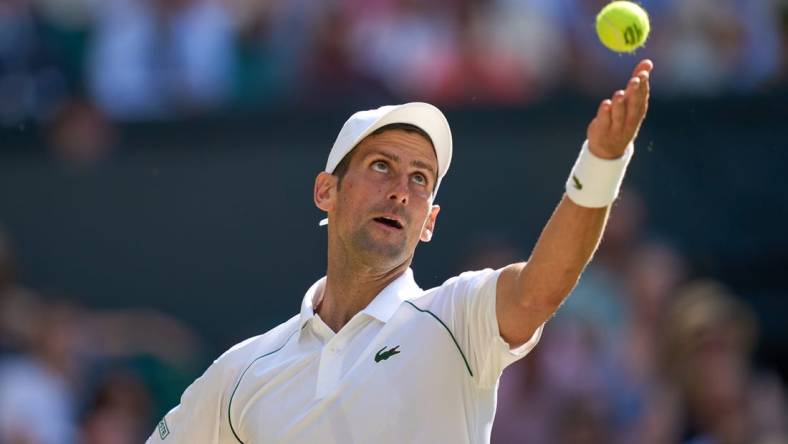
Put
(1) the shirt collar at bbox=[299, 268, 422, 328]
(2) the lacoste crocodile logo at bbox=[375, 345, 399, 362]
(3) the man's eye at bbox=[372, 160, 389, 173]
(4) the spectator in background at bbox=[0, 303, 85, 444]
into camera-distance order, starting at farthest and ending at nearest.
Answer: (4) the spectator in background at bbox=[0, 303, 85, 444] < (3) the man's eye at bbox=[372, 160, 389, 173] < (1) the shirt collar at bbox=[299, 268, 422, 328] < (2) the lacoste crocodile logo at bbox=[375, 345, 399, 362]

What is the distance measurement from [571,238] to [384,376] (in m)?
0.67

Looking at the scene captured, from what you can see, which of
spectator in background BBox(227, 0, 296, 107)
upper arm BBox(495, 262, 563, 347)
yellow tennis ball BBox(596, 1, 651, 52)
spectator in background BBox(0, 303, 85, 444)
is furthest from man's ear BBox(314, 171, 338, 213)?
spectator in background BBox(227, 0, 296, 107)

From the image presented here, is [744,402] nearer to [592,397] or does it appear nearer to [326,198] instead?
[592,397]

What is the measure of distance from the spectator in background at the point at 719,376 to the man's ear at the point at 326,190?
117 inches

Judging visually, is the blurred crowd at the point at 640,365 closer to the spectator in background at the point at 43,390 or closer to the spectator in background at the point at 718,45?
A: the spectator in background at the point at 718,45

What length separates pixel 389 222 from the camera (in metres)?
4.59

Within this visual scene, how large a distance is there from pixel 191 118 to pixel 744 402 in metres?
3.88

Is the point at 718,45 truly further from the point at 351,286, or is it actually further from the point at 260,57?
the point at 351,286

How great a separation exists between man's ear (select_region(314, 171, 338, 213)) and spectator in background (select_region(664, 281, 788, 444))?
2.98 m

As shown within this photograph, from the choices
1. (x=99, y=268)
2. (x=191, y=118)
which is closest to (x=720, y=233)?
(x=191, y=118)

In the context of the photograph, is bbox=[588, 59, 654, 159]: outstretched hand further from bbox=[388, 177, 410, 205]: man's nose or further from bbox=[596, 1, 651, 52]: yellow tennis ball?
bbox=[388, 177, 410, 205]: man's nose

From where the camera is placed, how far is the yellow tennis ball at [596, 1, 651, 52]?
4.23 metres

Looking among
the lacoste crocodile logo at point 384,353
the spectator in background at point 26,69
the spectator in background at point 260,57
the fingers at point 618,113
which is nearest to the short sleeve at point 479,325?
the lacoste crocodile logo at point 384,353

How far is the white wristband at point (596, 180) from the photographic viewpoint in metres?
4.00
